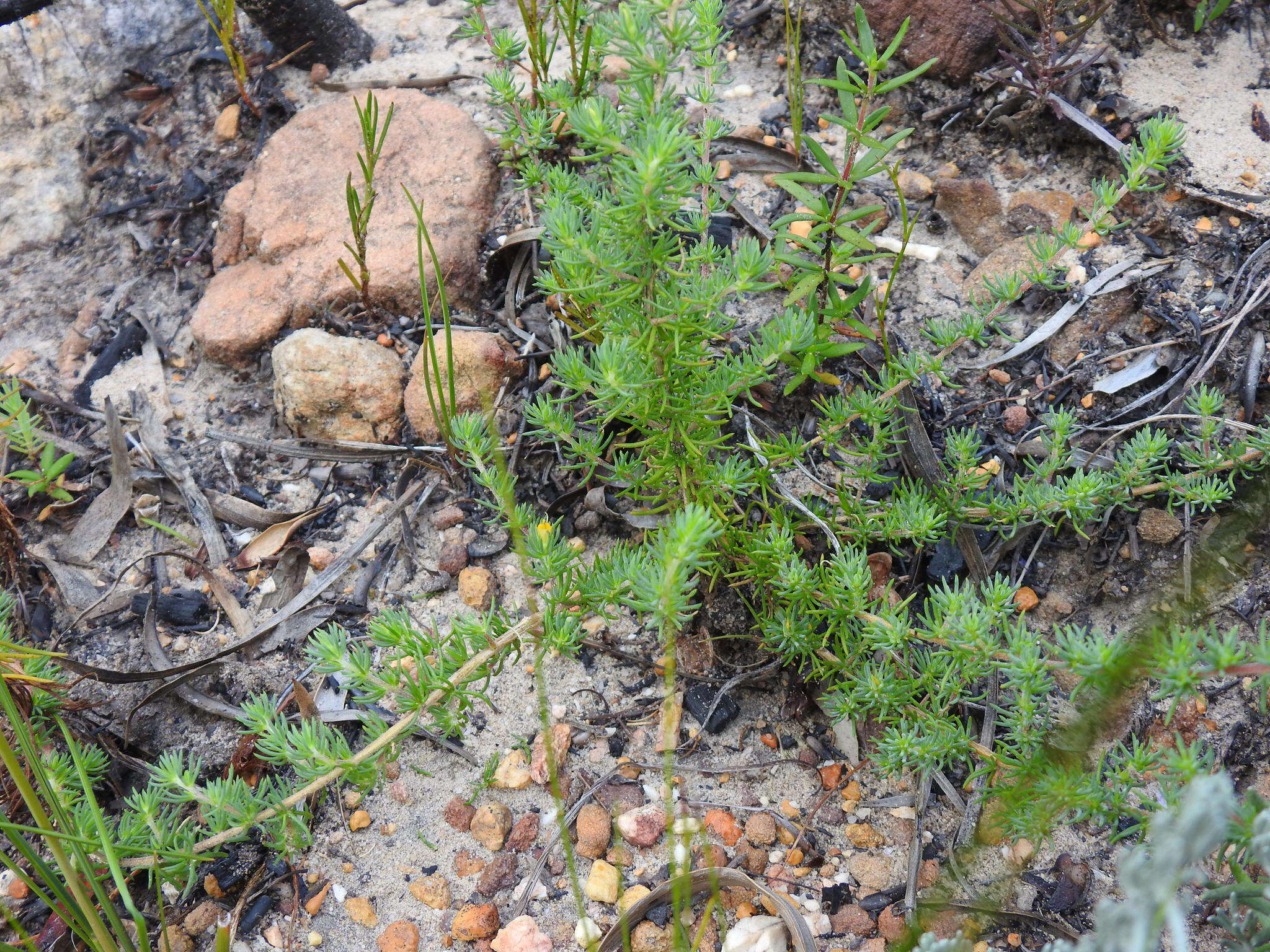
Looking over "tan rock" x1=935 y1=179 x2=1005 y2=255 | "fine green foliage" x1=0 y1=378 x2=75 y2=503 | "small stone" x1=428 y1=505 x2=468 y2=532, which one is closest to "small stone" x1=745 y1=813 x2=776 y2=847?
"small stone" x1=428 y1=505 x2=468 y2=532

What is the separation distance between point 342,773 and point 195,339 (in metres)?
1.91

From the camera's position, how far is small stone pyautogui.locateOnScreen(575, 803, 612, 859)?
2262 mm

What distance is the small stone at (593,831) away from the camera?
7.42 ft

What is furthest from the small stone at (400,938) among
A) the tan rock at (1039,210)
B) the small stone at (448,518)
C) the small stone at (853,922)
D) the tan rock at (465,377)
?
the tan rock at (1039,210)

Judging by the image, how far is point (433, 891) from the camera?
86.9 inches

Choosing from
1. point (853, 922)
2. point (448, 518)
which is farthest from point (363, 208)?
point (853, 922)

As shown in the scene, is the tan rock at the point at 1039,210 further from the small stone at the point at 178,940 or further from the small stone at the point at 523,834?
the small stone at the point at 178,940

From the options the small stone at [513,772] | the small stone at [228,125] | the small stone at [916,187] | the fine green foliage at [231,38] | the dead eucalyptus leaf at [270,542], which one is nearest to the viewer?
the small stone at [513,772]

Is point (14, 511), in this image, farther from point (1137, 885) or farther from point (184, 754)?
point (1137, 885)

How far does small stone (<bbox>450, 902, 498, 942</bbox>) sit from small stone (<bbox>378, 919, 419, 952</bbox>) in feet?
0.28

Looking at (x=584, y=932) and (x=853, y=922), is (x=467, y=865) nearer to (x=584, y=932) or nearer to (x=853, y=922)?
(x=584, y=932)

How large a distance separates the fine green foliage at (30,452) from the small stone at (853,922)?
102 inches

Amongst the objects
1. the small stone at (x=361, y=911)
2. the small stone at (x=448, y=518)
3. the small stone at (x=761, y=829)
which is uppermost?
the small stone at (x=448, y=518)

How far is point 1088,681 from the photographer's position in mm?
1651
